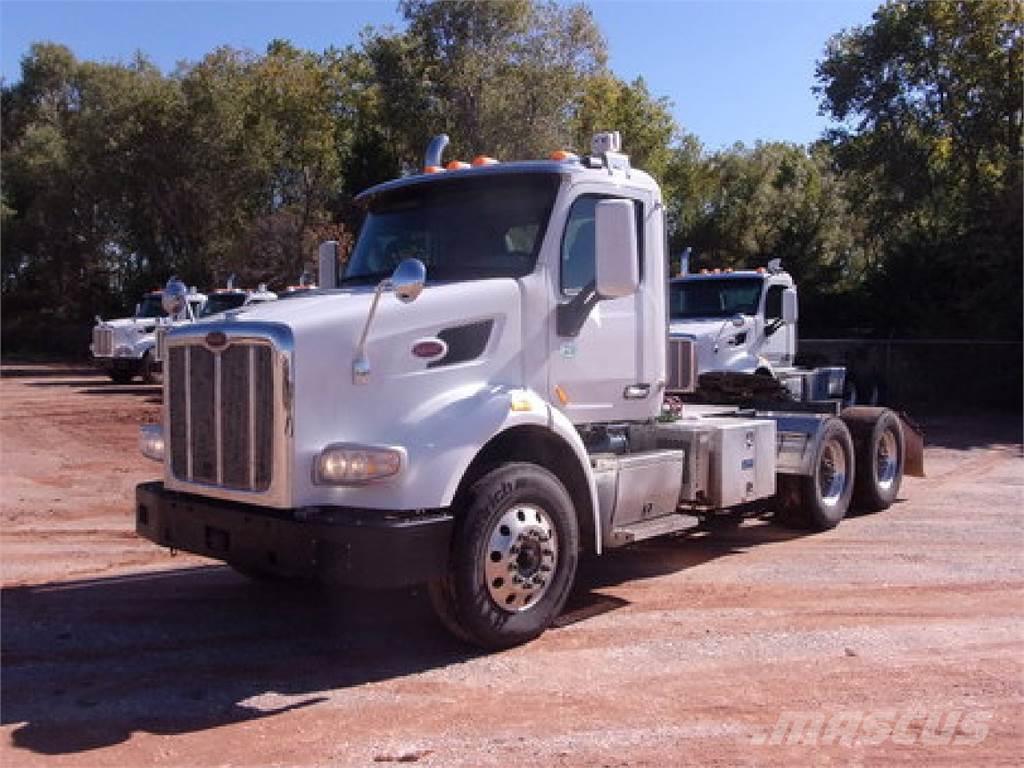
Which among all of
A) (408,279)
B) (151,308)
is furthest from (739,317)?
(151,308)

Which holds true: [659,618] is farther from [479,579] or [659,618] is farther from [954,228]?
[954,228]

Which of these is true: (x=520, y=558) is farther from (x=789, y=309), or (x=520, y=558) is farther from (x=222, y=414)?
(x=789, y=309)

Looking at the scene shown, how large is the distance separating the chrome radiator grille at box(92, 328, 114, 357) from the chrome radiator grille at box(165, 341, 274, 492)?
784 inches

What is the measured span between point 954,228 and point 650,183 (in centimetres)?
2056

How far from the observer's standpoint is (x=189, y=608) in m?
7.02

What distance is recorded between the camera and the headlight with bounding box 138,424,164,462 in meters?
6.37

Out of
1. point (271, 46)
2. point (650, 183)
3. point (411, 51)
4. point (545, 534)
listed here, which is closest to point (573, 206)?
point (650, 183)

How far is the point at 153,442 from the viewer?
21.2ft

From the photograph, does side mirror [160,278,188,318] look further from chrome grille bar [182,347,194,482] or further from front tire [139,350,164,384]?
front tire [139,350,164,384]

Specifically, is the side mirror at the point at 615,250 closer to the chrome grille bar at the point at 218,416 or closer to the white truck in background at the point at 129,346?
the chrome grille bar at the point at 218,416

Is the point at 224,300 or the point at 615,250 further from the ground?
the point at 224,300

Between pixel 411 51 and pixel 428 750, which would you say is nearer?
pixel 428 750

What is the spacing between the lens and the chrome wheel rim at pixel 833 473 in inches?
387

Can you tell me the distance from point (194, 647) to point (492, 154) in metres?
24.1
